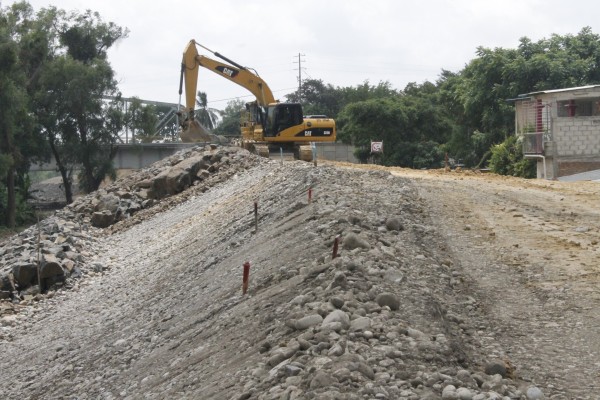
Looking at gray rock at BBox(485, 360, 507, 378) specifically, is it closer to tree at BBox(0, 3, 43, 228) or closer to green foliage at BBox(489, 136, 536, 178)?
green foliage at BBox(489, 136, 536, 178)

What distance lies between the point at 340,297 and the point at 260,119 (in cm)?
2717

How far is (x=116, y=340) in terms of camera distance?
14.4 metres

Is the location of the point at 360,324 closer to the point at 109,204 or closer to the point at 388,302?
the point at 388,302

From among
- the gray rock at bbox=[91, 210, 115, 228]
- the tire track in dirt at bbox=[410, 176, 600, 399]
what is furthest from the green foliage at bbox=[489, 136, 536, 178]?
the tire track in dirt at bbox=[410, 176, 600, 399]

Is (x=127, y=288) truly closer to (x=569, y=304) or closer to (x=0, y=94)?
(x=569, y=304)

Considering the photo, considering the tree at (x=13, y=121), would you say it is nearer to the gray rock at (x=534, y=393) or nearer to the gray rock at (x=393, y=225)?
the gray rock at (x=393, y=225)

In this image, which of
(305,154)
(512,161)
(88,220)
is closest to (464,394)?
(88,220)

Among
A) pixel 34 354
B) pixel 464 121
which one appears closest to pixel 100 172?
pixel 464 121

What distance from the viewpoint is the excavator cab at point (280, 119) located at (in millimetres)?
34906

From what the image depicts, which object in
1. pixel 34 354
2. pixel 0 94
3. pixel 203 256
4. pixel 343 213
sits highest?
pixel 0 94

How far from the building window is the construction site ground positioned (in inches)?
580

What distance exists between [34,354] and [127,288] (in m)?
3.78

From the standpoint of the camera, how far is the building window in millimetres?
37250

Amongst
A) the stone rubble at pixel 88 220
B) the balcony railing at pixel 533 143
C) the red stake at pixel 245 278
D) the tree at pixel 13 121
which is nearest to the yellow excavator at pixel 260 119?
the stone rubble at pixel 88 220
